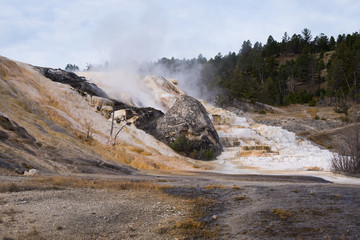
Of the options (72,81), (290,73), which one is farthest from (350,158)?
(290,73)

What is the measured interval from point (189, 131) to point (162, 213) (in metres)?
32.7

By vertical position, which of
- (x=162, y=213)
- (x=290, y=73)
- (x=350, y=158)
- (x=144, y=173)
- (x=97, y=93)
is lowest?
(x=144, y=173)

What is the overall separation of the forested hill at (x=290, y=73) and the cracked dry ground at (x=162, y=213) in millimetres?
60171

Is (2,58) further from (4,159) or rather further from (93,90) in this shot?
(4,159)

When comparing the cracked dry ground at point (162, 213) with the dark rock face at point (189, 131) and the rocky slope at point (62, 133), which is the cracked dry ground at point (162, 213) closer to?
the rocky slope at point (62, 133)

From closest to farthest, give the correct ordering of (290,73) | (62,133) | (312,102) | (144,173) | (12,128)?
(12,128), (144,173), (62,133), (312,102), (290,73)

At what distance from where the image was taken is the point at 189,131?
139 feet

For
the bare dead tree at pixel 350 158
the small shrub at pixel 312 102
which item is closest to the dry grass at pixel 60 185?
the bare dead tree at pixel 350 158

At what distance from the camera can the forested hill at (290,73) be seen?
7325cm

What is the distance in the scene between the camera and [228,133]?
47250 millimetres

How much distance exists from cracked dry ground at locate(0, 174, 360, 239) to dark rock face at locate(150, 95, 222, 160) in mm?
25998

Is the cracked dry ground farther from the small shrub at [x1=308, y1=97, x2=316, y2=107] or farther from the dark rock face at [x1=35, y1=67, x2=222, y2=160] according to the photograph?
the small shrub at [x1=308, y1=97, x2=316, y2=107]

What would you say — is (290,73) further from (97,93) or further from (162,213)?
(162,213)

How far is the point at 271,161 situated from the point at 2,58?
34.7m
